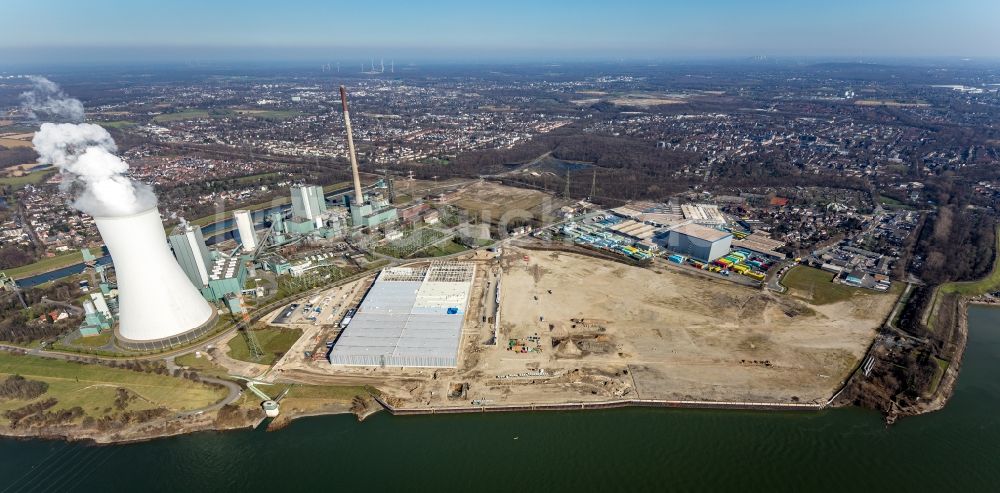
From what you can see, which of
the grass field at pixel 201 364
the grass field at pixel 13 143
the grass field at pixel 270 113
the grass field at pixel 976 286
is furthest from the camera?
the grass field at pixel 270 113

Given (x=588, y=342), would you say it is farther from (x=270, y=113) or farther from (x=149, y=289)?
(x=270, y=113)

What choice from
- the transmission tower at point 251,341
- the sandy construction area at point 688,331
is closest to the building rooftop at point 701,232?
the sandy construction area at point 688,331

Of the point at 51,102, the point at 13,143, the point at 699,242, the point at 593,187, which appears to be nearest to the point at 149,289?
the point at 51,102

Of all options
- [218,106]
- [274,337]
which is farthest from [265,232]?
[218,106]

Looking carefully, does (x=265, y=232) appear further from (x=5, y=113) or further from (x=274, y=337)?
(x=5, y=113)

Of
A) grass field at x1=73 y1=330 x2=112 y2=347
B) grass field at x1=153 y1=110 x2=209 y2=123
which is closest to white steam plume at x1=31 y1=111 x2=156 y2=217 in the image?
grass field at x1=73 y1=330 x2=112 y2=347

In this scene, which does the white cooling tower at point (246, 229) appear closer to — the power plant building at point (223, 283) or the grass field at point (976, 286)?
the power plant building at point (223, 283)
